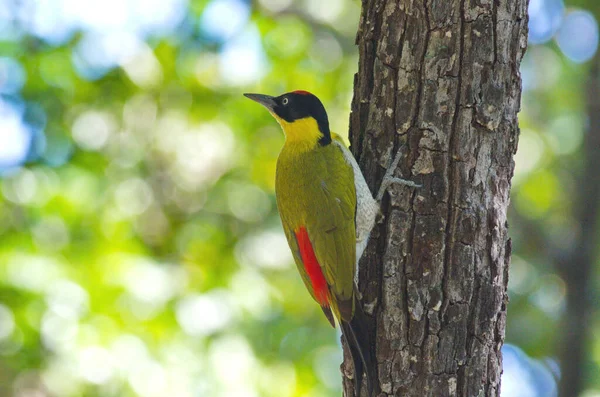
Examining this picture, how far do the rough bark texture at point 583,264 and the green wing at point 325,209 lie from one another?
10.7ft

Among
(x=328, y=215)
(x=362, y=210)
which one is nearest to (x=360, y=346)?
(x=362, y=210)

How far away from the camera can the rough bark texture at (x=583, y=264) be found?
572cm

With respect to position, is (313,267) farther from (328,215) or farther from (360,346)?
(360,346)

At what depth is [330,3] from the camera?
8891 mm

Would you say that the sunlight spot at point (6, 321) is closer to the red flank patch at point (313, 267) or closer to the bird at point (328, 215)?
the bird at point (328, 215)

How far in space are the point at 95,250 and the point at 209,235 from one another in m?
1.48

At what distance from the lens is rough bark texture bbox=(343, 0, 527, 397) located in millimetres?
2830

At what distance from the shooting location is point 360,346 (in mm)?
2928

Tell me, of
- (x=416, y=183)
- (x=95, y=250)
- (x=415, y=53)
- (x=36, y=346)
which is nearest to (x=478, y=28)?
(x=415, y=53)

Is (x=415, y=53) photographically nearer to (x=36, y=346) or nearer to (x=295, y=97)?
(x=295, y=97)

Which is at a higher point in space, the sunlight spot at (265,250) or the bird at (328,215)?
the bird at (328,215)

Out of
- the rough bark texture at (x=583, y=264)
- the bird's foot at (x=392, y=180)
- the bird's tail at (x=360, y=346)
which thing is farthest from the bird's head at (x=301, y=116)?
the rough bark texture at (x=583, y=264)

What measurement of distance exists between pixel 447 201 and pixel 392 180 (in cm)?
26

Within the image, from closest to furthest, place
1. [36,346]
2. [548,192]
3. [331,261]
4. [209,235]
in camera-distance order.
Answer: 1. [331,261]
2. [36,346]
3. [209,235]
4. [548,192]
